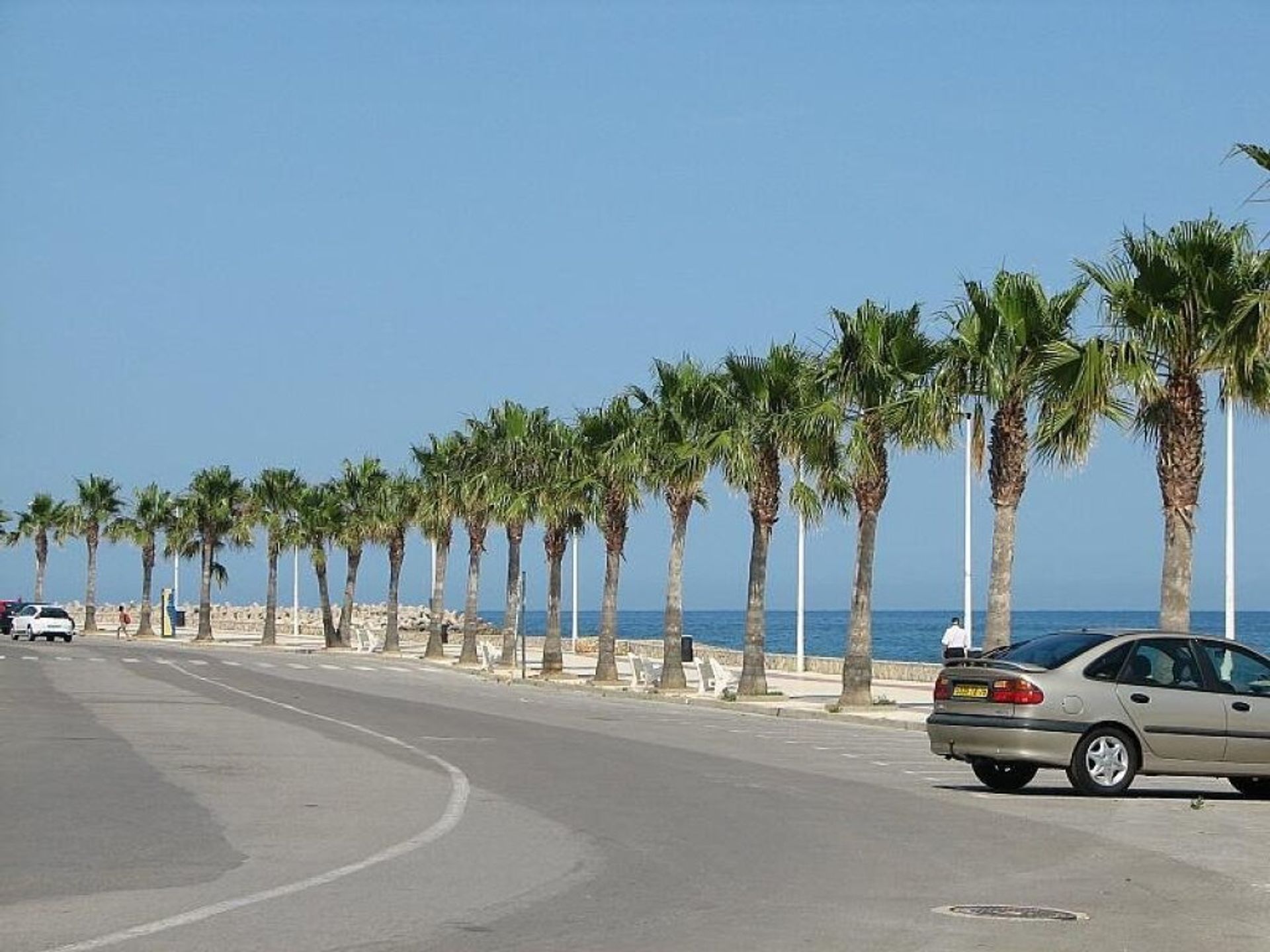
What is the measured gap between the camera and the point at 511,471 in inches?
2581

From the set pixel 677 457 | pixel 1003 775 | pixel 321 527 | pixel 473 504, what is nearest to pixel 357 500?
pixel 321 527

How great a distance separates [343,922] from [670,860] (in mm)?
3845

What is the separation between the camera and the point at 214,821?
16.4 meters

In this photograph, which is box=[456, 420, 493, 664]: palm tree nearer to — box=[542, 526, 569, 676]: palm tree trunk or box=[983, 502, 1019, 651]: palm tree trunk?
box=[542, 526, 569, 676]: palm tree trunk

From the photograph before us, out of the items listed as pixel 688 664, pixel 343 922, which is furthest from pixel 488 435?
pixel 343 922

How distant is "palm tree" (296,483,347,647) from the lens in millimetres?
92562

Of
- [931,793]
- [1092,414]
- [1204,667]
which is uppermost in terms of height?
[1092,414]

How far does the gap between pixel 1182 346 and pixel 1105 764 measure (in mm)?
10646

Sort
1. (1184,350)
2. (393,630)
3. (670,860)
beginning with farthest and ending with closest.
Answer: (393,630)
(1184,350)
(670,860)

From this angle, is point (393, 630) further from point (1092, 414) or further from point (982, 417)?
point (1092, 414)

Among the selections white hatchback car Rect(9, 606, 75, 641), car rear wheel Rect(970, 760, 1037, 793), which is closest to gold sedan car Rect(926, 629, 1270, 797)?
car rear wheel Rect(970, 760, 1037, 793)

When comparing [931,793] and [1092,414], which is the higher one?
[1092,414]

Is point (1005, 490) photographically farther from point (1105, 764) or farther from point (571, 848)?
point (571, 848)

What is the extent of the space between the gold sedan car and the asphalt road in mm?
451
